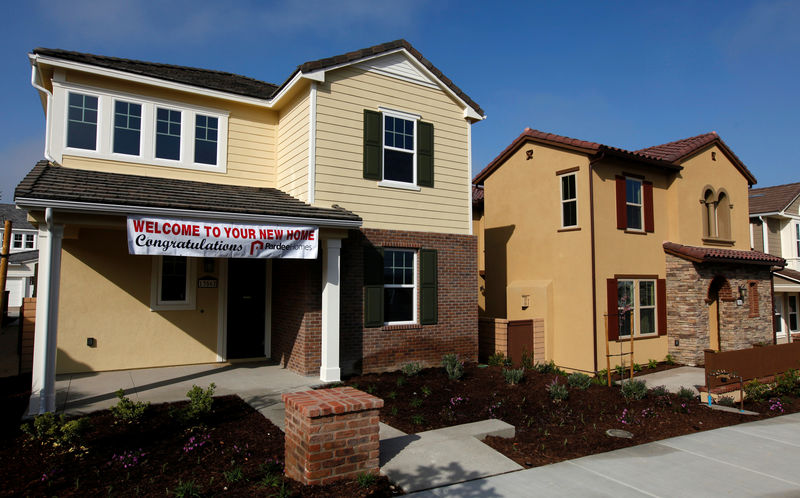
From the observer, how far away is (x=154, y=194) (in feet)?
28.6

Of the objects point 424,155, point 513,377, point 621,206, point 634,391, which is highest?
point 424,155

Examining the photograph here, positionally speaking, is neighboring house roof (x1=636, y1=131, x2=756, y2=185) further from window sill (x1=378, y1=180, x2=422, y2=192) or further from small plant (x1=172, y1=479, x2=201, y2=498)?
small plant (x1=172, y1=479, x2=201, y2=498)

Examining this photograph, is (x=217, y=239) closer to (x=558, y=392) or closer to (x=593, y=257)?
(x=558, y=392)

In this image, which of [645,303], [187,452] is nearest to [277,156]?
[187,452]

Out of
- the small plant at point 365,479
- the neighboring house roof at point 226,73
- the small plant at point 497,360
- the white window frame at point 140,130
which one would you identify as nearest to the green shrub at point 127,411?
the small plant at point 365,479

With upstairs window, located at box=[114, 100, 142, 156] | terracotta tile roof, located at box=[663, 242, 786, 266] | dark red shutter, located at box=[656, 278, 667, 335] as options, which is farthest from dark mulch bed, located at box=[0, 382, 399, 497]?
terracotta tile roof, located at box=[663, 242, 786, 266]

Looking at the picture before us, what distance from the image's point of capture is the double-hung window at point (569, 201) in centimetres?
1328

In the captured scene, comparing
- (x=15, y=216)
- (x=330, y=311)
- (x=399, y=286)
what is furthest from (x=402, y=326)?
(x=15, y=216)

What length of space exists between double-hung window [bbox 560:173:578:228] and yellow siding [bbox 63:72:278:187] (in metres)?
7.44

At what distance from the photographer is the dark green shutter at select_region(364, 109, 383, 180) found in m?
11.1

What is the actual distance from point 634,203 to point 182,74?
1189cm

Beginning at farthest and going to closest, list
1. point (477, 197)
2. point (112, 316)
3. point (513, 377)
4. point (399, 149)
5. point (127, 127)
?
point (477, 197)
point (399, 149)
point (127, 127)
point (112, 316)
point (513, 377)

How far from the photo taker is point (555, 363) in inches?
531

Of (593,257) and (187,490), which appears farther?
(593,257)
